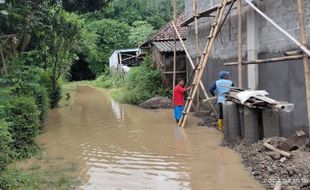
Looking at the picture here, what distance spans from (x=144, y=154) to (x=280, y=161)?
3.13 metres

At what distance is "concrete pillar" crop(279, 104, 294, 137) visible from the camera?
8.38m

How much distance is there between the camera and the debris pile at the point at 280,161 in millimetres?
6500

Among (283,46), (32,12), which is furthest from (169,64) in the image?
(283,46)

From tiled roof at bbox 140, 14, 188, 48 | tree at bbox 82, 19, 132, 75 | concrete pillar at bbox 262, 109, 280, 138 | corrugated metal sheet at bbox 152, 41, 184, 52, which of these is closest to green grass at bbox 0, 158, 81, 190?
concrete pillar at bbox 262, 109, 280, 138

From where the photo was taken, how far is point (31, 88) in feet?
38.4

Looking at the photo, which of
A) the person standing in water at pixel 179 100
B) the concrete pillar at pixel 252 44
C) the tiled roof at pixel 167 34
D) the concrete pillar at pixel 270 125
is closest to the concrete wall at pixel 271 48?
the concrete pillar at pixel 252 44

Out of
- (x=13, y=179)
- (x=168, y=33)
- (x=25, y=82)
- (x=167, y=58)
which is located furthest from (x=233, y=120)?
(x=168, y=33)

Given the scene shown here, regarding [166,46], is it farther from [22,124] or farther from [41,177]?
[41,177]

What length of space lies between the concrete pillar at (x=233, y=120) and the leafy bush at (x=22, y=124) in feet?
15.3

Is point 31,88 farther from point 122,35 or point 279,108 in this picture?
point 122,35

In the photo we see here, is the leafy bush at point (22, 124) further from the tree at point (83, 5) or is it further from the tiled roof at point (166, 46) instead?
the tiled roof at point (166, 46)

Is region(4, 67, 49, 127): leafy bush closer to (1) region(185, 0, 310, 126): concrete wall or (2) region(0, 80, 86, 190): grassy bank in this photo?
(2) region(0, 80, 86, 190): grassy bank

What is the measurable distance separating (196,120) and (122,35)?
Result: 33075 mm

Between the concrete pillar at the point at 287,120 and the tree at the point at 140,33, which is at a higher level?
the tree at the point at 140,33
